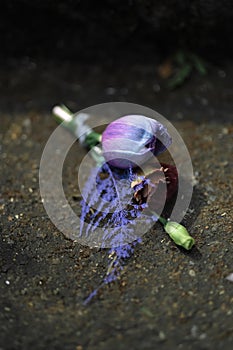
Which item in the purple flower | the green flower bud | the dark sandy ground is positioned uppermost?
the purple flower

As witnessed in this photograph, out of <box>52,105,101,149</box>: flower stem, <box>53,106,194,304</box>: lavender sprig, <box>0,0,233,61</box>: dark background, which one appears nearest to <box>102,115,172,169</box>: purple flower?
<box>53,106,194,304</box>: lavender sprig

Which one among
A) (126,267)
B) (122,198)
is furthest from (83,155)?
(126,267)

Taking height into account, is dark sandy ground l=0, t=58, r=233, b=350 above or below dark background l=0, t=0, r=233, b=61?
below

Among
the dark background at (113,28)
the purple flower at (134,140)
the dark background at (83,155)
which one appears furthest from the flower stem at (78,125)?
the dark background at (113,28)

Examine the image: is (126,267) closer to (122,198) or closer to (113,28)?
(122,198)

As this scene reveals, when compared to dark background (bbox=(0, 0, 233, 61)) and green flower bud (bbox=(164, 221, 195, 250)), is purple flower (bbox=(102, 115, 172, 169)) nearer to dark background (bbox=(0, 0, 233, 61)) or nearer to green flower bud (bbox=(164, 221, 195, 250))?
green flower bud (bbox=(164, 221, 195, 250))
